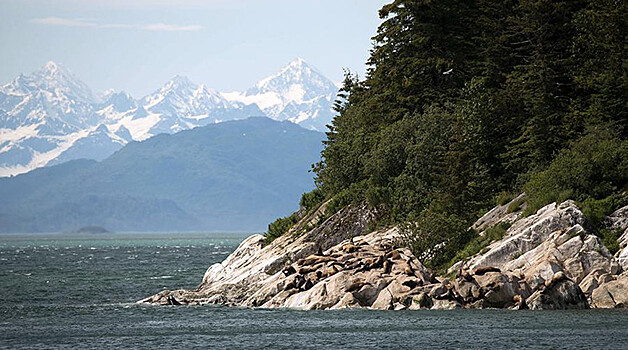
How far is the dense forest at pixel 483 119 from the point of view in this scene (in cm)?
6825

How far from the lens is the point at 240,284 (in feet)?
241

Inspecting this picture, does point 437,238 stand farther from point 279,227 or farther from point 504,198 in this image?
point 279,227

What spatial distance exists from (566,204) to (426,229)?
11341 millimetres

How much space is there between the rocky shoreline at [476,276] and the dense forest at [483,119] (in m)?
2.61

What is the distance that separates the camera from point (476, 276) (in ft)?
190

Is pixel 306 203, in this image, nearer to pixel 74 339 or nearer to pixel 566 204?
pixel 566 204

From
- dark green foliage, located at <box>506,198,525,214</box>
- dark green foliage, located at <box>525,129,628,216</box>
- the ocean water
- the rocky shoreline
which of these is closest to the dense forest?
dark green foliage, located at <box>525,129,628,216</box>

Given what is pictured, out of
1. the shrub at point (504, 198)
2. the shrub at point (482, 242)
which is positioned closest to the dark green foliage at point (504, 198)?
the shrub at point (504, 198)

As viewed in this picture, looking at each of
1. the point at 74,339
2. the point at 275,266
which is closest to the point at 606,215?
the point at 275,266

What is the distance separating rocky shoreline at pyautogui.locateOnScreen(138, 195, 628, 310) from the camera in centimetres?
5531

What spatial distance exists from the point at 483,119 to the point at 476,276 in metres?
22.3

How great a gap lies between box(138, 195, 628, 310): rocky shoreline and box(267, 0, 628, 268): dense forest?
261cm

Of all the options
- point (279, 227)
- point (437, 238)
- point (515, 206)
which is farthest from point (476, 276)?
point (279, 227)

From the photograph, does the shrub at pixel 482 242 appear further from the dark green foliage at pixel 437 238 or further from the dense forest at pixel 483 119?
the dark green foliage at pixel 437 238
